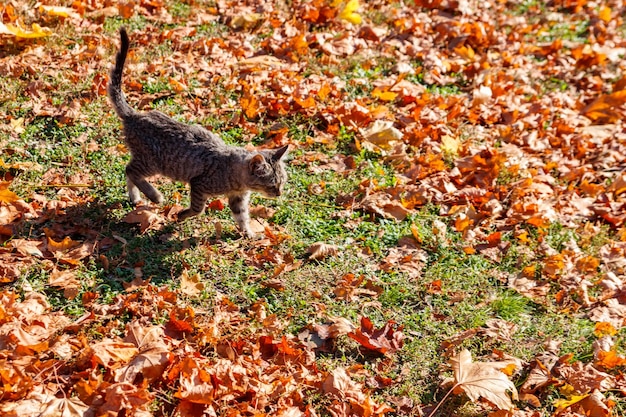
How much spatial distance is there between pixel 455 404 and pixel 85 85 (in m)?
4.74

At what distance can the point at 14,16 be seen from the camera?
6859mm

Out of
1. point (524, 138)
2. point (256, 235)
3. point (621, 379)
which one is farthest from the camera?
point (524, 138)

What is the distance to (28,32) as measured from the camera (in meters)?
6.71

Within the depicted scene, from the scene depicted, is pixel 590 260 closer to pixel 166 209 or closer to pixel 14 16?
pixel 166 209

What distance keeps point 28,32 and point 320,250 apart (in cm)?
405

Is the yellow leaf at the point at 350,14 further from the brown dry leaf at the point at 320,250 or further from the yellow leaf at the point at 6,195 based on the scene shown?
the yellow leaf at the point at 6,195

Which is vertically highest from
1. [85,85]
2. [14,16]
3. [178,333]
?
[14,16]

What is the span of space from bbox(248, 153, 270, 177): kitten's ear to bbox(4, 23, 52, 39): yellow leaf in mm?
3239

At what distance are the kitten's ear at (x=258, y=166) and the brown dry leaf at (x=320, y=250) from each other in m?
0.75

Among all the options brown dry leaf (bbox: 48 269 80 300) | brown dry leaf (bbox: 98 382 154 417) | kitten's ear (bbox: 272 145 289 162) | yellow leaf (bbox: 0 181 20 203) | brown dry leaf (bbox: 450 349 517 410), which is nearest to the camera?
brown dry leaf (bbox: 98 382 154 417)

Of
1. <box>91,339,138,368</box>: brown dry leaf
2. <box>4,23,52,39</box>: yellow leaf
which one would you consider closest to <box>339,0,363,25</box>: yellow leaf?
<box>4,23,52,39</box>: yellow leaf

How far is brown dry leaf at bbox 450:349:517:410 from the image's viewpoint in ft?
13.7

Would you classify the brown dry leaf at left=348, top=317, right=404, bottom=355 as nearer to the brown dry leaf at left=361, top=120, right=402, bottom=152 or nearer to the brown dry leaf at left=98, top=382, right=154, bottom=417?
the brown dry leaf at left=98, top=382, right=154, bottom=417

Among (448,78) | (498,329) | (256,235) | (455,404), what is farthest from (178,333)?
(448,78)
